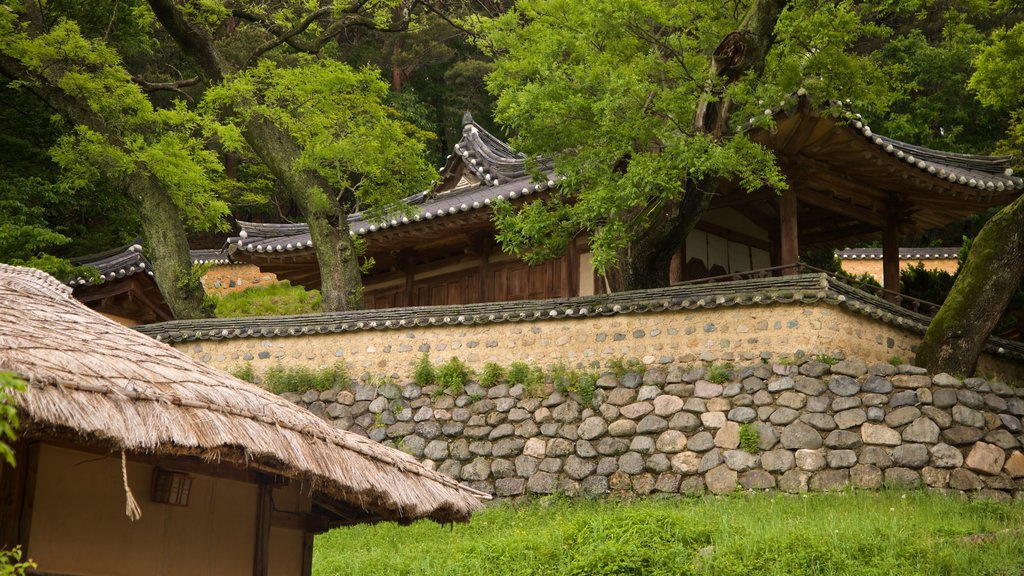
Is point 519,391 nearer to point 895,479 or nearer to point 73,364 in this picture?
point 895,479

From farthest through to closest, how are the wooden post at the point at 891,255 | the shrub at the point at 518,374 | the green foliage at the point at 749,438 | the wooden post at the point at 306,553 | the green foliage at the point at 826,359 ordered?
the wooden post at the point at 891,255 < the shrub at the point at 518,374 < the green foliage at the point at 826,359 < the green foliage at the point at 749,438 < the wooden post at the point at 306,553

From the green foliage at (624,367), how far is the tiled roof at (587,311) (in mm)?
684

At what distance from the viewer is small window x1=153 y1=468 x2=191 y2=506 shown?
750 centimetres

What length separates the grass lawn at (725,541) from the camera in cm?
Result: 1049

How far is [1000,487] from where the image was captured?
44.7 feet

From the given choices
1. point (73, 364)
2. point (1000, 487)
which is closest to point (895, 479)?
point (1000, 487)

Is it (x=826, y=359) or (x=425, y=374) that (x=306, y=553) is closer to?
(x=425, y=374)

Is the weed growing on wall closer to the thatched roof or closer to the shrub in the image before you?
the shrub

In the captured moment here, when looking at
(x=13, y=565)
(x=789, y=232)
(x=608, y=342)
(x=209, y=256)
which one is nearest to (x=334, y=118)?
(x=608, y=342)

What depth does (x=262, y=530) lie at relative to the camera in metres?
8.42

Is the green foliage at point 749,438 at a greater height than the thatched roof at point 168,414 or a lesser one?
greater

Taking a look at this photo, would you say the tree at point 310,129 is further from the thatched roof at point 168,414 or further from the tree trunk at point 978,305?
the thatched roof at point 168,414

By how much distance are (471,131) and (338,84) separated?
594 centimetres

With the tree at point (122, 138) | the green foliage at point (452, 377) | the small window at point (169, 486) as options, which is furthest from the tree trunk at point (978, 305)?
the tree at point (122, 138)
